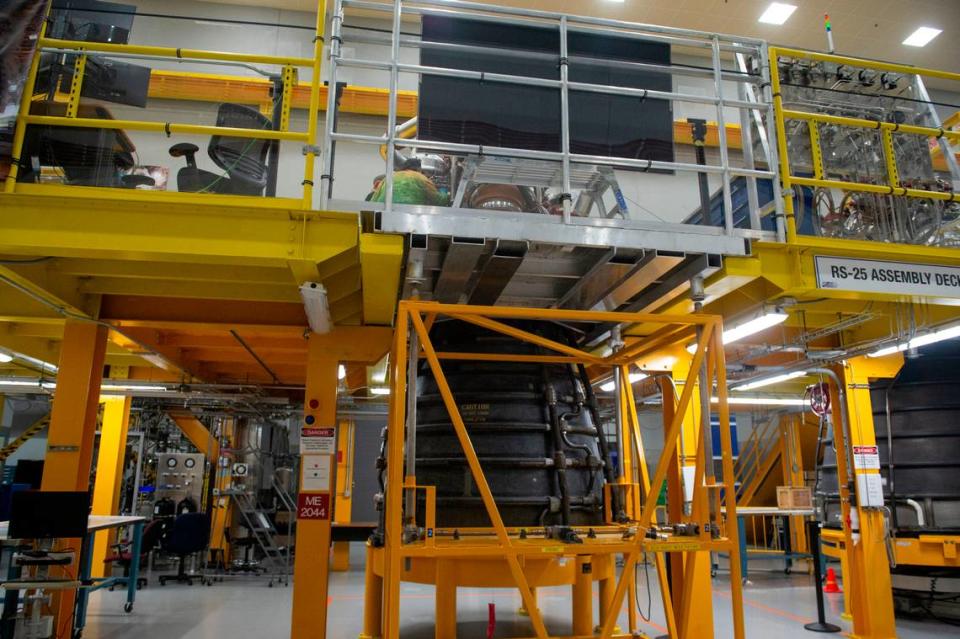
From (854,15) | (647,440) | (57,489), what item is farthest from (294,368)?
(647,440)

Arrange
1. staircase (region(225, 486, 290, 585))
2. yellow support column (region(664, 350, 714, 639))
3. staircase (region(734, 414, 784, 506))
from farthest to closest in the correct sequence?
1. staircase (region(734, 414, 784, 506))
2. staircase (region(225, 486, 290, 585))
3. yellow support column (region(664, 350, 714, 639))

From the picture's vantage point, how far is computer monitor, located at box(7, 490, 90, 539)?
19.3 ft

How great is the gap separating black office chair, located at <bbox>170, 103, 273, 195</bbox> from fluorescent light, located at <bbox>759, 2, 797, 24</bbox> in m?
10.9

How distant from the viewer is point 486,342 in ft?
21.4

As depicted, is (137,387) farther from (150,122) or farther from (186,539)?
(150,122)

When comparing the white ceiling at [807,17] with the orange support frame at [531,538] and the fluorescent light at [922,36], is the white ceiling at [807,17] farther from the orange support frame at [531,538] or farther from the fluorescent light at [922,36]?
the orange support frame at [531,538]

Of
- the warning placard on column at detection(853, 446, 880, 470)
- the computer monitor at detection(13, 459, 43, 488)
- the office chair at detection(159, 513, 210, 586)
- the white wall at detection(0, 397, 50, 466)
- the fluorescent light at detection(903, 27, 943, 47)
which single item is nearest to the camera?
the warning placard on column at detection(853, 446, 880, 470)

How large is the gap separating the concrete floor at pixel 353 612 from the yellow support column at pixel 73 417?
2304 millimetres

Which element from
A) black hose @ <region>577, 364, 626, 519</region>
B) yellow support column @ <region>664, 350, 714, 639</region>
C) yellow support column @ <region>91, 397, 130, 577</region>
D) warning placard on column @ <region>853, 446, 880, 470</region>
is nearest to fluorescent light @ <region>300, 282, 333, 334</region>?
black hose @ <region>577, 364, 626, 519</region>

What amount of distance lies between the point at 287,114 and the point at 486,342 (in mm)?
2782

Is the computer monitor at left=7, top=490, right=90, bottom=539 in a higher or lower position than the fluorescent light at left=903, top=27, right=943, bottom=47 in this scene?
lower

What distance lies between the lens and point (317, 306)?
580cm

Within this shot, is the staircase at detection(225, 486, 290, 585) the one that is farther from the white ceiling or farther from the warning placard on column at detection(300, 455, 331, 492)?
the white ceiling

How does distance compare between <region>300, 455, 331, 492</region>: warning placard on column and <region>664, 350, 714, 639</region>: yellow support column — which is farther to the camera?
<region>664, 350, 714, 639</region>: yellow support column
